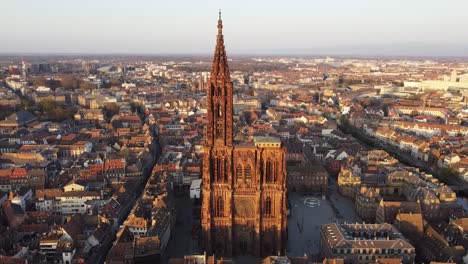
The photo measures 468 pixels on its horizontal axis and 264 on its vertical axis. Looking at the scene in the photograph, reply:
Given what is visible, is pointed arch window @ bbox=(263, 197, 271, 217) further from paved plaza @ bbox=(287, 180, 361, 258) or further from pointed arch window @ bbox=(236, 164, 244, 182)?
paved plaza @ bbox=(287, 180, 361, 258)

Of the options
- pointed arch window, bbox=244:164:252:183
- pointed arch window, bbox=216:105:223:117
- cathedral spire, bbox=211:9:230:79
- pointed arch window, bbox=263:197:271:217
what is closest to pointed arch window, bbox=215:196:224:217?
pointed arch window, bbox=244:164:252:183

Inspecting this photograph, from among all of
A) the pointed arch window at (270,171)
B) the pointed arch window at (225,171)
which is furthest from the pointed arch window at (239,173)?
the pointed arch window at (270,171)

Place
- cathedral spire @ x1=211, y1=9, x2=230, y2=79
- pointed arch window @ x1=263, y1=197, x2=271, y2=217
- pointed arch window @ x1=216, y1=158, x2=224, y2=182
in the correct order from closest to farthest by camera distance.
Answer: cathedral spire @ x1=211, y1=9, x2=230, y2=79
pointed arch window @ x1=216, y1=158, x2=224, y2=182
pointed arch window @ x1=263, y1=197, x2=271, y2=217

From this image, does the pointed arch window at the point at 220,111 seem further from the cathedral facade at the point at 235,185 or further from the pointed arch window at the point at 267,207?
the pointed arch window at the point at 267,207

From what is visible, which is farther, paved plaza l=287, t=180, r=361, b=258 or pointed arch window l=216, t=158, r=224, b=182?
paved plaza l=287, t=180, r=361, b=258

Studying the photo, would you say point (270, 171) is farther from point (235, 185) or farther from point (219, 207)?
point (219, 207)

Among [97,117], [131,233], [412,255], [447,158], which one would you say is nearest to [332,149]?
[447,158]

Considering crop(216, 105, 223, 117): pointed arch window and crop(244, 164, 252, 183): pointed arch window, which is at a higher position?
crop(216, 105, 223, 117): pointed arch window

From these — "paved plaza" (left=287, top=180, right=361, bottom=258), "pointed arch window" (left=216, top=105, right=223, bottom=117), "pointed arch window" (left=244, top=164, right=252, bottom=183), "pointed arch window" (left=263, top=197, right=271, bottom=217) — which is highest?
"pointed arch window" (left=216, top=105, right=223, bottom=117)
